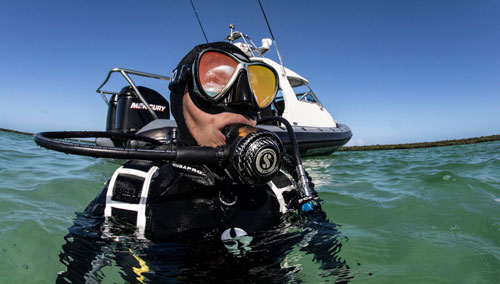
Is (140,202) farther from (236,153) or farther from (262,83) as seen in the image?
(262,83)

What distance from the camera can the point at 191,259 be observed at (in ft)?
3.90

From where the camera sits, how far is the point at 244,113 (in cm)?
138

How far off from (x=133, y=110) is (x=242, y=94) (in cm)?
351

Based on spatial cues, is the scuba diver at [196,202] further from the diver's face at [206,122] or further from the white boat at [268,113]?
the white boat at [268,113]

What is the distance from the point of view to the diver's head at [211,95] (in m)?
1.29

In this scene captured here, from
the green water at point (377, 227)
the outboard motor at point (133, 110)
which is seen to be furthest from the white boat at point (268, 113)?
the green water at point (377, 227)

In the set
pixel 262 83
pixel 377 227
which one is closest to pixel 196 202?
pixel 262 83

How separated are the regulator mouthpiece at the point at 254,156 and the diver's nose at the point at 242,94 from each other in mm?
286

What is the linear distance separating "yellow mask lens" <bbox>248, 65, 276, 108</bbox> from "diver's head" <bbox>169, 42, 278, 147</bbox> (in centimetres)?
8

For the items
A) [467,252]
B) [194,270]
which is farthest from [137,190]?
[467,252]

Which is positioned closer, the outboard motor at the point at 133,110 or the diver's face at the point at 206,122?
the diver's face at the point at 206,122

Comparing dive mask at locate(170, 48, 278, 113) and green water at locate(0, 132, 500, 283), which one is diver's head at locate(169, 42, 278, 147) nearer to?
dive mask at locate(170, 48, 278, 113)

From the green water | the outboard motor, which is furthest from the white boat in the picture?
the green water

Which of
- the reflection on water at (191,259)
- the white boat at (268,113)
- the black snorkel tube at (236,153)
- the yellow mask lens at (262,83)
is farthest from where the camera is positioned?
the white boat at (268,113)
